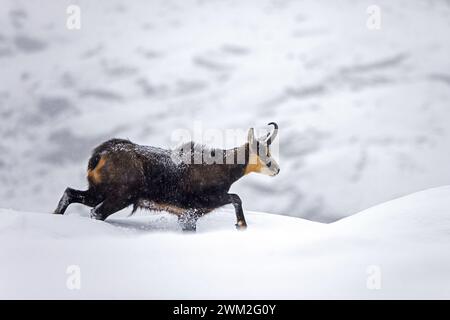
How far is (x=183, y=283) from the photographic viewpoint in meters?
3.84

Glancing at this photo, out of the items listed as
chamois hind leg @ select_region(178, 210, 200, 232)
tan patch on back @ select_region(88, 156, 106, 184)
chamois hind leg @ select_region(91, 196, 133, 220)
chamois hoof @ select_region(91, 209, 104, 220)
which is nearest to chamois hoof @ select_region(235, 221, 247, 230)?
chamois hind leg @ select_region(178, 210, 200, 232)

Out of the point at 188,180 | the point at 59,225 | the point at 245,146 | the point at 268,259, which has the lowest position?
the point at 268,259

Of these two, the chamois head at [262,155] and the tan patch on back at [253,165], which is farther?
the tan patch on back at [253,165]

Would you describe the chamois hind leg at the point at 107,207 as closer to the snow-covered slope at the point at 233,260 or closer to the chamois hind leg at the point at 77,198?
the chamois hind leg at the point at 77,198

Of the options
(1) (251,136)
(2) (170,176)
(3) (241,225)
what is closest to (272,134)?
(1) (251,136)

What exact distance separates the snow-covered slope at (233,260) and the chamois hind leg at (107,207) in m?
0.60

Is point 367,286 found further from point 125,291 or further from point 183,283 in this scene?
point 125,291

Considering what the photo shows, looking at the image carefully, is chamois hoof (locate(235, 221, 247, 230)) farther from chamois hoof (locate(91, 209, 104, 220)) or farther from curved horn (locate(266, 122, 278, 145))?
chamois hoof (locate(91, 209, 104, 220))

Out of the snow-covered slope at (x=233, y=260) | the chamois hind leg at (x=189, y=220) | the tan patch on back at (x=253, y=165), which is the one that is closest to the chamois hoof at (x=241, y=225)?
the chamois hind leg at (x=189, y=220)

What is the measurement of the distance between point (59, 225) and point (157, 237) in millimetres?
981

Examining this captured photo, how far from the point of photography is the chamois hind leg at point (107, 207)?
256 inches

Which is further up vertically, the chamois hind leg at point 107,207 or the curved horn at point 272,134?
the curved horn at point 272,134

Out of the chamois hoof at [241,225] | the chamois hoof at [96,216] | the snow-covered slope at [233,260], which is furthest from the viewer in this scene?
the chamois hoof at [241,225]
